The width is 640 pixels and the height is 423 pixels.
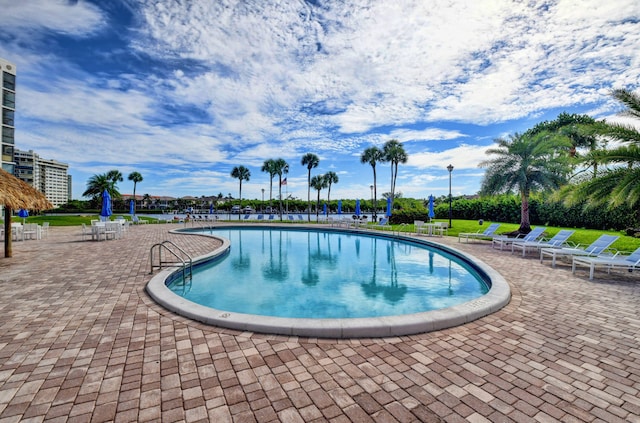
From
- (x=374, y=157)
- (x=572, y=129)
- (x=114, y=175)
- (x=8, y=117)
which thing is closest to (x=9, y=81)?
(x=8, y=117)

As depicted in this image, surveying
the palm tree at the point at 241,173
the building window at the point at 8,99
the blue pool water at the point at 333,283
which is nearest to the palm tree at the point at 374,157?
the palm tree at the point at 241,173

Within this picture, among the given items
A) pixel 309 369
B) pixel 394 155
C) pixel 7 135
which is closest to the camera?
pixel 309 369

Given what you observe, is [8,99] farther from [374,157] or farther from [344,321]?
[344,321]

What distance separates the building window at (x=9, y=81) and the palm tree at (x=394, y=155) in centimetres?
5251

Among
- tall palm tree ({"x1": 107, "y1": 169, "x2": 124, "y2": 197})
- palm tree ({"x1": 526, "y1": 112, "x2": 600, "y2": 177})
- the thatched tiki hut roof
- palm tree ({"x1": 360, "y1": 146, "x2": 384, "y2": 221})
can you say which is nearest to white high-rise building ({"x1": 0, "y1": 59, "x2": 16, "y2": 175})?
tall palm tree ({"x1": 107, "y1": 169, "x2": 124, "y2": 197})

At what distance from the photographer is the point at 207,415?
7.28 ft

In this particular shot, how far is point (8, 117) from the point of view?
39.3 metres

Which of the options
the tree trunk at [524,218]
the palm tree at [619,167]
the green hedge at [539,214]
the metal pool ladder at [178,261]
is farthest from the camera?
the green hedge at [539,214]

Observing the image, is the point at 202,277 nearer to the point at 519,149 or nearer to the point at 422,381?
the point at 422,381

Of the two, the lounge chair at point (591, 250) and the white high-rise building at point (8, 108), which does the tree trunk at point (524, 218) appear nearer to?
the lounge chair at point (591, 250)

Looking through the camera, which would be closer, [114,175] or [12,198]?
[12,198]

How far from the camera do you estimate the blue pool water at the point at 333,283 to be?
6203 mm

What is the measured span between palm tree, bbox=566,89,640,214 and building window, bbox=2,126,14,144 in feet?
193

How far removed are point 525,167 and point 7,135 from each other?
193 feet
